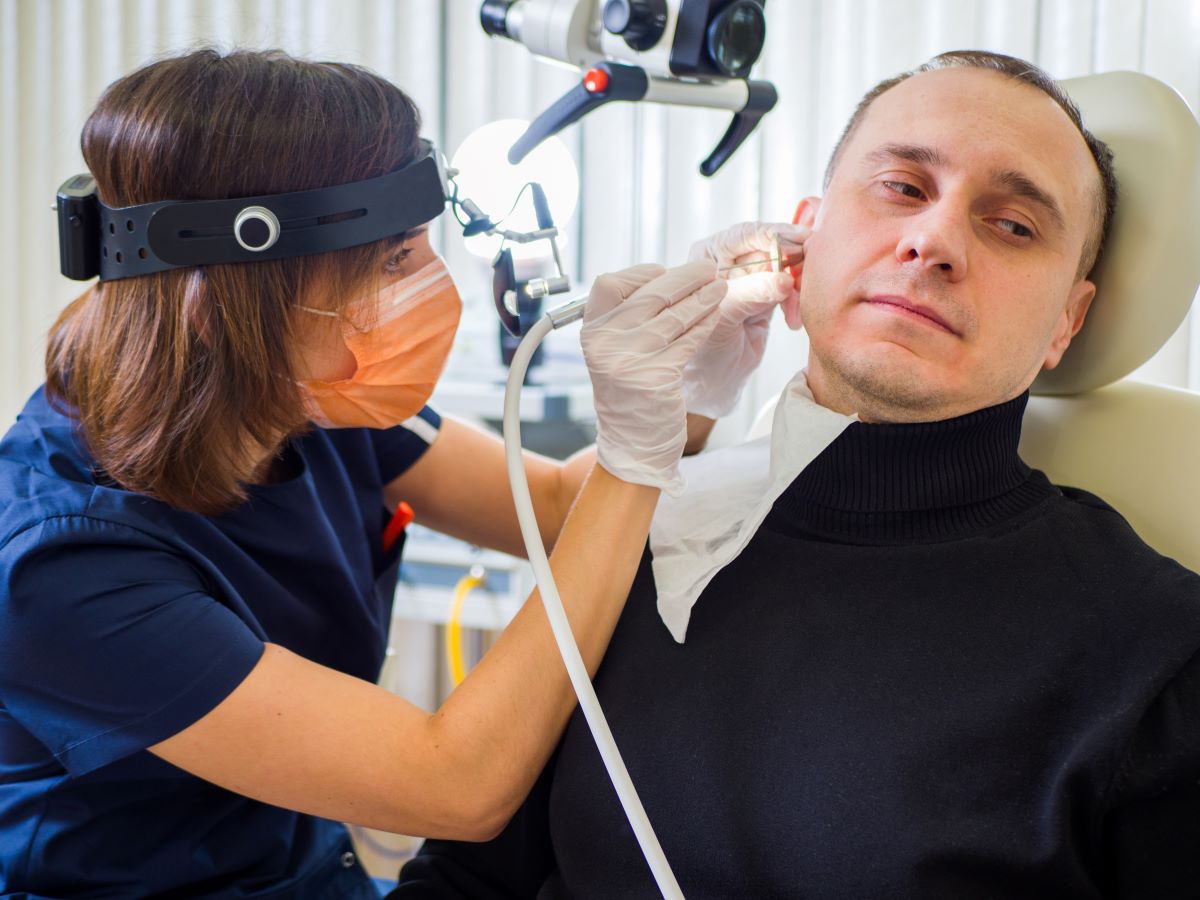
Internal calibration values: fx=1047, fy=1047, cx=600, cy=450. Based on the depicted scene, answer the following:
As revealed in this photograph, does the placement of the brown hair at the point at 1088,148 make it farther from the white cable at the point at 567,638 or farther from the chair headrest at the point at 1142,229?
the white cable at the point at 567,638

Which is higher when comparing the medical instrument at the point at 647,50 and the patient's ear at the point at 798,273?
the medical instrument at the point at 647,50

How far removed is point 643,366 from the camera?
1.13 meters

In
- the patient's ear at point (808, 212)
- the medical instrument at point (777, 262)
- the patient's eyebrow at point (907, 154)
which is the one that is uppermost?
the patient's eyebrow at point (907, 154)

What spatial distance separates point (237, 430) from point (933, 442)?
29.5 inches

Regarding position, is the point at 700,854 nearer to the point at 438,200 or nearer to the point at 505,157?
the point at 438,200

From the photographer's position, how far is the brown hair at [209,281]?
42.6 inches

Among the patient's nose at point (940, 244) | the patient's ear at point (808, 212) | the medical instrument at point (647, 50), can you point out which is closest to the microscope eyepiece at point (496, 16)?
the medical instrument at point (647, 50)

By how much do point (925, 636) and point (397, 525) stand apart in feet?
2.45

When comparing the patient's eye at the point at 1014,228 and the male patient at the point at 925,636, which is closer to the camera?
the male patient at the point at 925,636

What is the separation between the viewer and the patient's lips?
106 cm

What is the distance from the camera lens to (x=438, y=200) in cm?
119

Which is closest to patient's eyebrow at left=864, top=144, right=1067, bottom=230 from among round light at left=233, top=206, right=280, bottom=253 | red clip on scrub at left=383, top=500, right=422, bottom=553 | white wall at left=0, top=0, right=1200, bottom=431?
round light at left=233, top=206, right=280, bottom=253

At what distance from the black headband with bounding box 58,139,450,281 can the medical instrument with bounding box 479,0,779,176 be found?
15 centimetres

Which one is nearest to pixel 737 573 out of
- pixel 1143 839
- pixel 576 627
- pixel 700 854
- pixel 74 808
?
pixel 576 627
